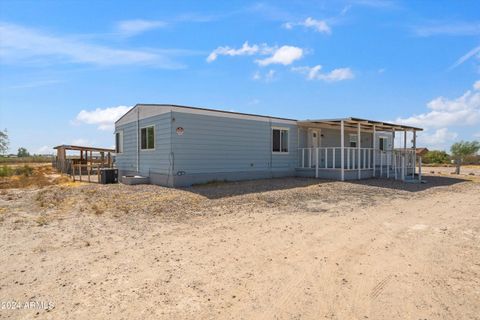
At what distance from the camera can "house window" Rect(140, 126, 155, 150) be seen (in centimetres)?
1405

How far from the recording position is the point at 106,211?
8320 mm

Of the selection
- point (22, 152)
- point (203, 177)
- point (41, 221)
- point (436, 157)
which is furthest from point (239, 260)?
point (22, 152)

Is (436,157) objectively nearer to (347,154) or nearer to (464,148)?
(464,148)

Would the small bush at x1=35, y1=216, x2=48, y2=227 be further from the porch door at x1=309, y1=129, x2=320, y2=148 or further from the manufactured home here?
the porch door at x1=309, y1=129, x2=320, y2=148

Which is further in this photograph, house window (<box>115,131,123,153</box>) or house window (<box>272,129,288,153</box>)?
house window (<box>115,131,123,153</box>)

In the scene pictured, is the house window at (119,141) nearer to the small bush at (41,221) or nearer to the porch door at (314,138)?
the porch door at (314,138)

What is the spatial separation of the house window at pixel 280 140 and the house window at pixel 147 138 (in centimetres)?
548

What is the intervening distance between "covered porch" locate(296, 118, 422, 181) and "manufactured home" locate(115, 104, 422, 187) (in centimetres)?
5

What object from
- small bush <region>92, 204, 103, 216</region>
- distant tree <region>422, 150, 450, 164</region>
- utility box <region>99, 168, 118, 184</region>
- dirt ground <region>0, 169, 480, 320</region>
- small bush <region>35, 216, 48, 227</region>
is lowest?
dirt ground <region>0, 169, 480, 320</region>

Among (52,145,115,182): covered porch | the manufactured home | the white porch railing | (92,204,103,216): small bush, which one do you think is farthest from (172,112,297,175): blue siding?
(52,145,115,182): covered porch

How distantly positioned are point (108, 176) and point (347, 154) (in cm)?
1084

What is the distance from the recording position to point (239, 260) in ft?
15.4

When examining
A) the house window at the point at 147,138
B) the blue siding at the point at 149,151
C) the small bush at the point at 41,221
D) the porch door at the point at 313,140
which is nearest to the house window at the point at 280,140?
Answer: the porch door at the point at 313,140

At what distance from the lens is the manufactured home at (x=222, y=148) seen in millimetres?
12656
